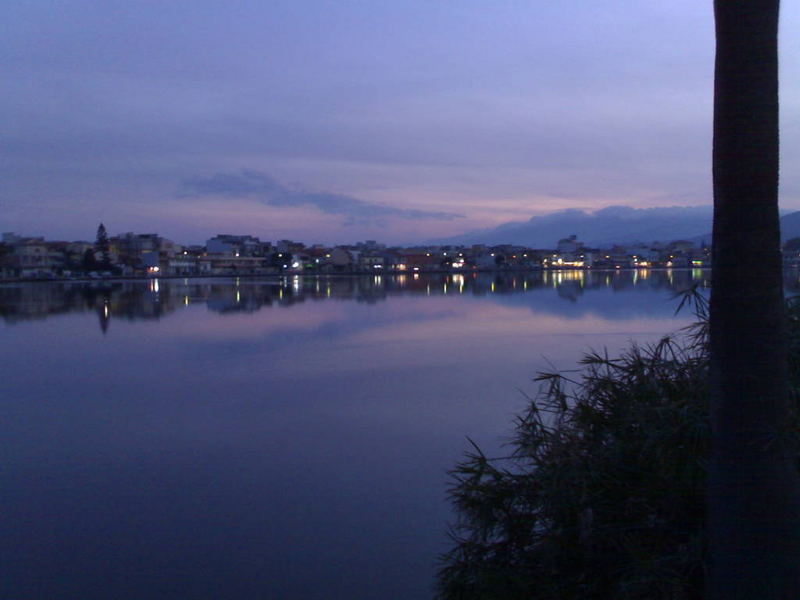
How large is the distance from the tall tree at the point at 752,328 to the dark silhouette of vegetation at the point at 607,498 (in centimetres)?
22

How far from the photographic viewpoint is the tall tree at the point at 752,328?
10.4ft

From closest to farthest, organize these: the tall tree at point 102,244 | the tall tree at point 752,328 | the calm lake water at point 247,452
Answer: the tall tree at point 752,328 → the calm lake water at point 247,452 → the tall tree at point 102,244

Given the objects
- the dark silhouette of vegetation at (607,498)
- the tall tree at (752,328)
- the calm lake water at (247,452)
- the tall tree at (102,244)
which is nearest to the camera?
the tall tree at (752,328)

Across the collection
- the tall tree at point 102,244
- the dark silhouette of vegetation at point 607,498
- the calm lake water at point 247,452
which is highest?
the tall tree at point 102,244

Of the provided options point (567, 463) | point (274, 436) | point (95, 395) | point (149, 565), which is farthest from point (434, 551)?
point (95, 395)

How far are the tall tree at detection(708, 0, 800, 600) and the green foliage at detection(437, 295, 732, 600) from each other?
14.1 inches

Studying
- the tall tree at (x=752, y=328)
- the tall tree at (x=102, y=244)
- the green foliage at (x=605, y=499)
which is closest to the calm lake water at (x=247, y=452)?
the green foliage at (x=605, y=499)

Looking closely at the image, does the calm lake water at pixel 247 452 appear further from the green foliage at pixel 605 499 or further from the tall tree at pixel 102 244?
the tall tree at pixel 102 244

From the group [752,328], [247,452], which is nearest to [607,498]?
[752,328]

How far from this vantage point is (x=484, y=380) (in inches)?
572

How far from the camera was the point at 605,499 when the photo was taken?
400 centimetres

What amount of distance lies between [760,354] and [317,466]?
681 centimetres

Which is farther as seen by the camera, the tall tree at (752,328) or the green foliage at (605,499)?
the green foliage at (605,499)

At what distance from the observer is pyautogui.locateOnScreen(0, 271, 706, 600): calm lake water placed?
259 inches
